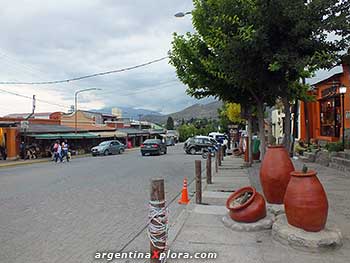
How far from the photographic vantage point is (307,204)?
214 inches

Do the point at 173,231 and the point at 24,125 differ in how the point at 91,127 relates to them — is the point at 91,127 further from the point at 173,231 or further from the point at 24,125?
the point at 173,231

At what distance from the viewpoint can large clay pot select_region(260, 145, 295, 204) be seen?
7.05 m

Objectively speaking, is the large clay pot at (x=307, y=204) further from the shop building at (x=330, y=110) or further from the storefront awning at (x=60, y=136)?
the storefront awning at (x=60, y=136)

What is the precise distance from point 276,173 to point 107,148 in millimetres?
32469

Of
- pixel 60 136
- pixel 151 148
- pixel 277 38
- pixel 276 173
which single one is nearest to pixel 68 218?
pixel 276 173

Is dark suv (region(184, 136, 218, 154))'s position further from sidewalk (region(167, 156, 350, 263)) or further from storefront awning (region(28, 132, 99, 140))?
sidewalk (region(167, 156, 350, 263))


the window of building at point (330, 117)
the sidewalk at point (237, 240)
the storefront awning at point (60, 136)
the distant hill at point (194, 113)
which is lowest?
the sidewalk at point (237, 240)

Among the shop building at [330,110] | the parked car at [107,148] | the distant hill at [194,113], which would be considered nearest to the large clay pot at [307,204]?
the shop building at [330,110]

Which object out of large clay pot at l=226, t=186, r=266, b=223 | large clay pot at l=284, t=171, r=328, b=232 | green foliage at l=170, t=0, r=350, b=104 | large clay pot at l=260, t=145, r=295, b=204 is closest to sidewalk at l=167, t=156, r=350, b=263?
large clay pot at l=226, t=186, r=266, b=223

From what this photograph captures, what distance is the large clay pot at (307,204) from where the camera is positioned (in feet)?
17.8

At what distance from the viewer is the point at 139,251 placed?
568cm

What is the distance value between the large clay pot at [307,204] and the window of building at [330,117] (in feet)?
55.9

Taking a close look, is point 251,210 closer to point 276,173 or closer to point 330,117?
point 276,173

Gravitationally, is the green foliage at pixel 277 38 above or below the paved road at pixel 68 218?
above
